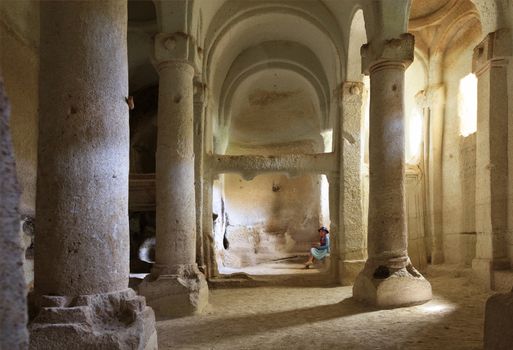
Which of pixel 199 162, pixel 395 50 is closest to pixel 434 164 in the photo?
pixel 395 50

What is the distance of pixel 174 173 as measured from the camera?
22.2ft

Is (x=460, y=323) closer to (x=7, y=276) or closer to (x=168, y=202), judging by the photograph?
(x=168, y=202)

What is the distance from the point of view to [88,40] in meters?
3.07

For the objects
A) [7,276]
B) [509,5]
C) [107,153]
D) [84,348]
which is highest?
[509,5]

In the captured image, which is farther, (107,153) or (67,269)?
(107,153)

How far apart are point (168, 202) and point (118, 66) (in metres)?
3.76

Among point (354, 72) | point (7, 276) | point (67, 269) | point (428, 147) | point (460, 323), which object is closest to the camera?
point (7, 276)

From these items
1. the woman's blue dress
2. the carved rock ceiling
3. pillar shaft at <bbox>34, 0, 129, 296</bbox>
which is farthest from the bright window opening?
pillar shaft at <bbox>34, 0, 129, 296</bbox>

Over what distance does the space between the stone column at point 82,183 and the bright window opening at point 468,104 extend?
9.32 m

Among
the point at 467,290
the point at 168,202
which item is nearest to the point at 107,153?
the point at 168,202

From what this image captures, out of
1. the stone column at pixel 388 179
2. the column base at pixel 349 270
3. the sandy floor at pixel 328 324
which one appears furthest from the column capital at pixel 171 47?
the column base at pixel 349 270

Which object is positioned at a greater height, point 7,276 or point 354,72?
point 354,72

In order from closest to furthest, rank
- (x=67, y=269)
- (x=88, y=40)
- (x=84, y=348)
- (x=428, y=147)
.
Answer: (x=84, y=348)
(x=67, y=269)
(x=88, y=40)
(x=428, y=147)

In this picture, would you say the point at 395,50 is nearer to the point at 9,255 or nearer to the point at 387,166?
the point at 387,166
